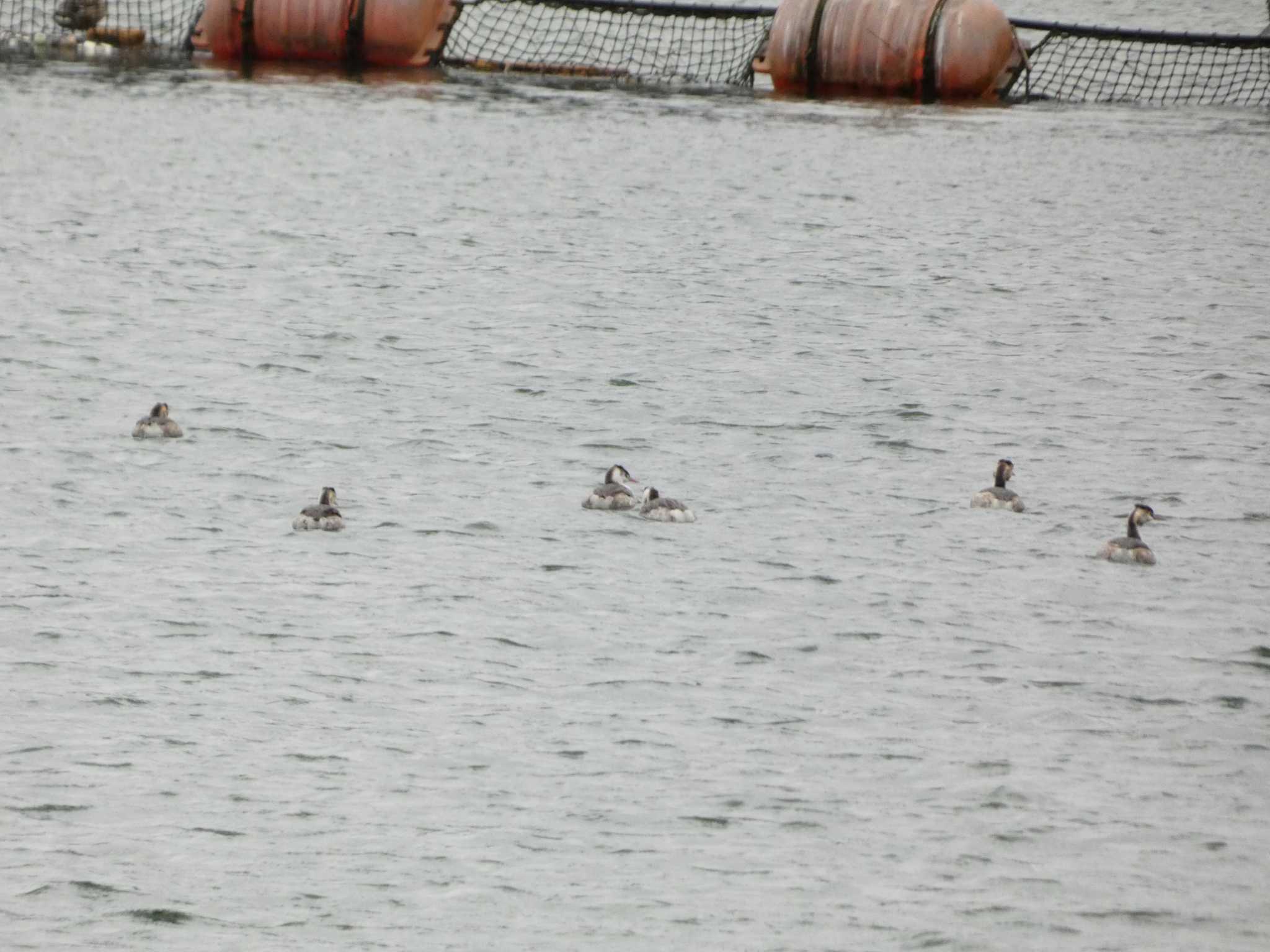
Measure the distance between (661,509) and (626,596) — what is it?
1.81 meters

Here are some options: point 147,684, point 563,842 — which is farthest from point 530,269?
point 563,842

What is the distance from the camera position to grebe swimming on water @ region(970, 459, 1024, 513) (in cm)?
1756

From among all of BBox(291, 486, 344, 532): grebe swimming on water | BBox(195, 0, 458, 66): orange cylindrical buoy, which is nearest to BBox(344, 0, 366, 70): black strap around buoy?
BBox(195, 0, 458, 66): orange cylindrical buoy

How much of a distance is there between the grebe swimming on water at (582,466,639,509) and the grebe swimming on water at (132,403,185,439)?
4092 mm

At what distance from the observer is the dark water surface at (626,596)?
11.0 metres

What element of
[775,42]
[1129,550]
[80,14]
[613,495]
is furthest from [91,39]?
[1129,550]

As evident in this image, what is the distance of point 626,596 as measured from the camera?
15.4 meters

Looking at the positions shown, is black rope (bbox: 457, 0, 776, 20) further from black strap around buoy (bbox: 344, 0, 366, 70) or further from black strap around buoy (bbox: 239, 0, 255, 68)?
black strap around buoy (bbox: 239, 0, 255, 68)

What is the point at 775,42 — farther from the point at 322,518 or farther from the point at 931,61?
the point at 322,518

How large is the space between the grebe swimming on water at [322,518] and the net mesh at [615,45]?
28.3 m

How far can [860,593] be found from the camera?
1554 cm

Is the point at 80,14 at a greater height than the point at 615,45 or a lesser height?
lesser

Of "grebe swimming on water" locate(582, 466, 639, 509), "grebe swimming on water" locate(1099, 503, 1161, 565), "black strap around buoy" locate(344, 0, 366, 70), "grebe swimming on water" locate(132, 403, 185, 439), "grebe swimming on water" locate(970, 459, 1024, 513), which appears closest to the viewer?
"grebe swimming on water" locate(1099, 503, 1161, 565)

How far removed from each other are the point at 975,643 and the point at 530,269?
16.5 metres
